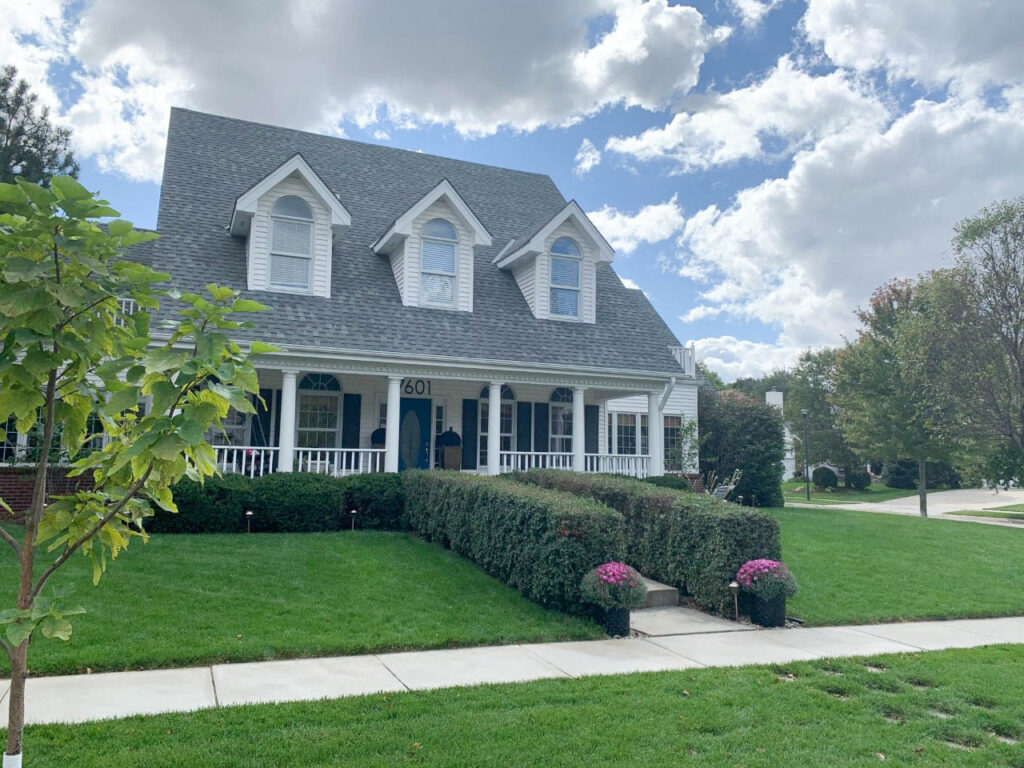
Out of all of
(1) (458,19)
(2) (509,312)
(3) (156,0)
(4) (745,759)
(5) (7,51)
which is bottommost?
(4) (745,759)

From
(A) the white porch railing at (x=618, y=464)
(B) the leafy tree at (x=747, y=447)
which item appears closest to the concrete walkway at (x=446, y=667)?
(A) the white porch railing at (x=618, y=464)

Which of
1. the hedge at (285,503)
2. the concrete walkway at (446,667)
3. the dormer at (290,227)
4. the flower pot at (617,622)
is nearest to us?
the concrete walkway at (446,667)

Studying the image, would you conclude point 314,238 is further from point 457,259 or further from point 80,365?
point 80,365

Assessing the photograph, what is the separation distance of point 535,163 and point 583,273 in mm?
6849

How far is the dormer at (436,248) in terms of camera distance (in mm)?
15445

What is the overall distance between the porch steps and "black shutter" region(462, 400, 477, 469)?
862 cm

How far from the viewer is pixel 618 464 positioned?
17172 millimetres

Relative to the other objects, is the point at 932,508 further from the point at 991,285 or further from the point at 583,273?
the point at 583,273

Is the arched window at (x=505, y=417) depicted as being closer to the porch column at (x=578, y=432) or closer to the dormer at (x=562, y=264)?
the porch column at (x=578, y=432)

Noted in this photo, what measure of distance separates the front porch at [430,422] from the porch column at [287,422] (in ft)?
0.12

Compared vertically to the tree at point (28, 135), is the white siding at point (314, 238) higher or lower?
lower

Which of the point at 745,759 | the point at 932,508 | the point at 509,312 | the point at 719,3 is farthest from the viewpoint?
the point at 932,508

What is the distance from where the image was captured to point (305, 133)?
19.2 metres

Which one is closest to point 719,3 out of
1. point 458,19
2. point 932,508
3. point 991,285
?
point 458,19
